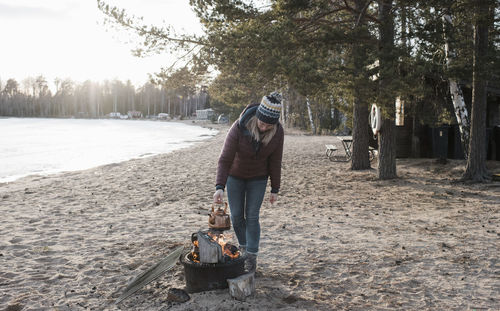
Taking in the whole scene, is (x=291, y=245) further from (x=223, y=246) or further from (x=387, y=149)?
(x=387, y=149)

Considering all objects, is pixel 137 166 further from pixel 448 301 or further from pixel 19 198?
pixel 448 301

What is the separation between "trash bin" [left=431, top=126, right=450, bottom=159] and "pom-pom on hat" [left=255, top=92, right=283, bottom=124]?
1173cm

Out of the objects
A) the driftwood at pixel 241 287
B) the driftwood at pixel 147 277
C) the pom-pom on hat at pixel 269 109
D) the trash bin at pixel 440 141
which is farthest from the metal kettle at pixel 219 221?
the trash bin at pixel 440 141

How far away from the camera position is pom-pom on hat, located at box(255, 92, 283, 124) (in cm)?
349

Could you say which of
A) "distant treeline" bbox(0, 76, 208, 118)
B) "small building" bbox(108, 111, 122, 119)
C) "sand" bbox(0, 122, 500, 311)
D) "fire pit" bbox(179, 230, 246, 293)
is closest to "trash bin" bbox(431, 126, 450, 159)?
"sand" bbox(0, 122, 500, 311)

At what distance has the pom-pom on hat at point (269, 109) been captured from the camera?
3487mm

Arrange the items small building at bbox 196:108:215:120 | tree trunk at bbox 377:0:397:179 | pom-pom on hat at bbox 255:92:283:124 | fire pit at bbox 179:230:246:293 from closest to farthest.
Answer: pom-pom on hat at bbox 255:92:283:124
fire pit at bbox 179:230:246:293
tree trunk at bbox 377:0:397:179
small building at bbox 196:108:215:120

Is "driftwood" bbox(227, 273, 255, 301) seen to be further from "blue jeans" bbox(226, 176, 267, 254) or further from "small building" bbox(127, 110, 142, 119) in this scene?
"small building" bbox(127, 110, 142, 119)

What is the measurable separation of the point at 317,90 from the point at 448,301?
6079 millimetres

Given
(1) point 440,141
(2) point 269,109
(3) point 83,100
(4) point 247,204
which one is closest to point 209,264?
(4) point 247,204

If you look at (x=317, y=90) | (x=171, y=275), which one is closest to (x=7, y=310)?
(x=171, y=275)

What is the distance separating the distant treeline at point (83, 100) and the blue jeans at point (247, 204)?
111 meters

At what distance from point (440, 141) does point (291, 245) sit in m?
10.5

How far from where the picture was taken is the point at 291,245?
5383 millimetres
